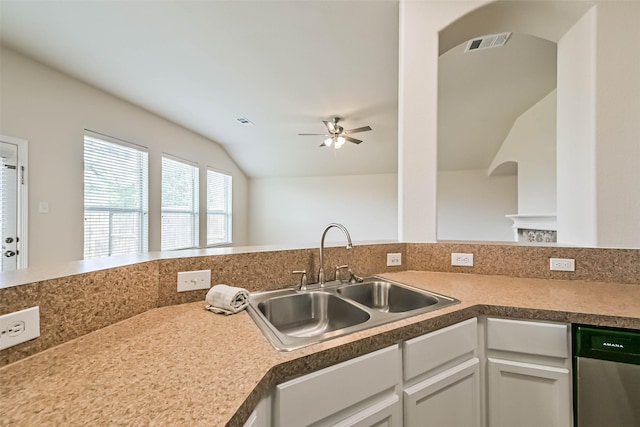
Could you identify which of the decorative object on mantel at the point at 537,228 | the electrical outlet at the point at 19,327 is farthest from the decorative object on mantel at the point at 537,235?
the electrical outlet at the point at 19,327

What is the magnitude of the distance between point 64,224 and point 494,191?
6.89m

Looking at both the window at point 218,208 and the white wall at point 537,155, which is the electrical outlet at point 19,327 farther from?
the window at point 218,208

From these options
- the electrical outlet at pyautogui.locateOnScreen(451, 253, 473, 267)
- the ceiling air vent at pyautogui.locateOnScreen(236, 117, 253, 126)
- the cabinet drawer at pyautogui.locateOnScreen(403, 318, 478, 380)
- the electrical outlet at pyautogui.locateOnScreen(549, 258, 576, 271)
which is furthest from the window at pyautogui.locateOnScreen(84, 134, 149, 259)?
the electrical outlet at pyautogui.locateOnScreen(549, 258, 576, 271)

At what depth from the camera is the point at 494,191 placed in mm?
5180

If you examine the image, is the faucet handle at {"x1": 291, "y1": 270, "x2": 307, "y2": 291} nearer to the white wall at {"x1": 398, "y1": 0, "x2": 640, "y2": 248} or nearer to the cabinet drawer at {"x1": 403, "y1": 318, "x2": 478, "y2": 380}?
the cabinet drawer at {"x1": 403, "y1": 318, "x2": 478, "y2": 380}

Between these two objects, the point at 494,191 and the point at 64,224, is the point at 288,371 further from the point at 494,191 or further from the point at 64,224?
the point at 494,191

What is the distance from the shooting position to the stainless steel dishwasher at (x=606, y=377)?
859 mm

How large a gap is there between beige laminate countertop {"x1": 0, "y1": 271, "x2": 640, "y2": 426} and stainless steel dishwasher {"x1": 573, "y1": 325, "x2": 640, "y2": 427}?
5 centimetres

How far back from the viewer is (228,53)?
258cm

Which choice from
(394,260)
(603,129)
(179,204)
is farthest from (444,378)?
(179,204)

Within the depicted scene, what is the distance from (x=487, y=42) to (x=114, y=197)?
471 centimetres

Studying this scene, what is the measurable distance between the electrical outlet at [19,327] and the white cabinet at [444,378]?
41.6 inches

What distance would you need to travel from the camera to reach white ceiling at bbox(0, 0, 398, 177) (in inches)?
82.2

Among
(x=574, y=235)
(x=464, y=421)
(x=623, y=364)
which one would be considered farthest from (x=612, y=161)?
(x=464, y=421)
